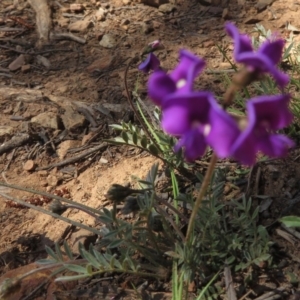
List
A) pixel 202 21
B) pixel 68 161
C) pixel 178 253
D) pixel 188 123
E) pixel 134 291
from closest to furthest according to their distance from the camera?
pixel 188 123
pixel 178 253
pixel 134 291
pixel 68 161
pixel 202 21

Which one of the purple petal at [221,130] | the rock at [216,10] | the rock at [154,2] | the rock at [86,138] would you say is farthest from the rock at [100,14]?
the purple petal at [221,130]

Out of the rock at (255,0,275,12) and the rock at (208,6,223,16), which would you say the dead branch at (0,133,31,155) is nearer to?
the rock at (208,6,223,16)

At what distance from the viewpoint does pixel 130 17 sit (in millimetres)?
3844

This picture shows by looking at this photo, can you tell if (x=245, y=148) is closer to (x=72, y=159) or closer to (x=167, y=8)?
(x=72, y=159)

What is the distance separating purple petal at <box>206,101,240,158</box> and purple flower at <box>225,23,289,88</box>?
6.0 inches

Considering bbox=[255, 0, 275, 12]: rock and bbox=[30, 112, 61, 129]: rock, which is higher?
bbox=[255, 0, 275, 12]: rock

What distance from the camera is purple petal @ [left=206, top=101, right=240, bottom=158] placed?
3.70 feet

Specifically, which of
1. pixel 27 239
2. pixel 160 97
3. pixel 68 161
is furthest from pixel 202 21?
pixel 160 97

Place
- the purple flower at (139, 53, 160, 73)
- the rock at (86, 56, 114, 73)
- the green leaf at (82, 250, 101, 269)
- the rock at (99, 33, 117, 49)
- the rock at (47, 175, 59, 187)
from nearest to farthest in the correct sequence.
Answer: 1. the green leaf at (82, 250, 101, 269)
2. the purple flower at (139, 53, 160, 73)
3. the rock at (47, 175, 59, 187)
4. the rock at (86, 56, 114, 73)
5. the rock at (99, 33, 117, 49)

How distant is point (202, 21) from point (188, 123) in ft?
8.73

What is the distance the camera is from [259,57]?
1.20 meters

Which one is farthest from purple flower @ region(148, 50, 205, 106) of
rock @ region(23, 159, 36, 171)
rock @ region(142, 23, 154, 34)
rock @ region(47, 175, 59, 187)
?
rock @ region(142, 23, 154, 34)

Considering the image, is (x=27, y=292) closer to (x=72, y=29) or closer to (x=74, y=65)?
(x=74, y=65)

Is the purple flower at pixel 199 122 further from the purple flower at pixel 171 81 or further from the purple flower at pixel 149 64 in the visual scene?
the purple flower at pixel 149 64
